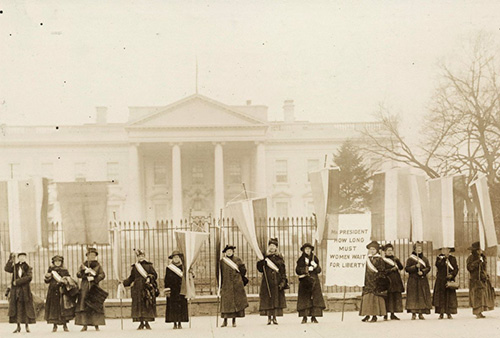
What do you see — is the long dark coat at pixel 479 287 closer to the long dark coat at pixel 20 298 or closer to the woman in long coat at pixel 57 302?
the woman in long coat at pixel 57 302

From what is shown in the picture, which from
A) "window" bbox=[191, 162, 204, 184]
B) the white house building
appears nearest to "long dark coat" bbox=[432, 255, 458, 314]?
the white house building

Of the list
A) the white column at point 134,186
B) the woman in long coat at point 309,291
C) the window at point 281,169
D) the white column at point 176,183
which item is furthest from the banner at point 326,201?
the window at point 281,169

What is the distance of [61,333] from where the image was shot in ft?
42.5

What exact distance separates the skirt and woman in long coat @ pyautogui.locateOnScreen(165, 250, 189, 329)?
11.2 feet

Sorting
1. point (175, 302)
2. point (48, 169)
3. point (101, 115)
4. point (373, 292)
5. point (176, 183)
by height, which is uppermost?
point (101, 115)

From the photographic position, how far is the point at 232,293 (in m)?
13.5

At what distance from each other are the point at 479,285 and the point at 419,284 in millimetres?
1149

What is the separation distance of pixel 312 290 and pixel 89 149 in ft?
147

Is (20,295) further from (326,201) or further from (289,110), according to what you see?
(289,110)

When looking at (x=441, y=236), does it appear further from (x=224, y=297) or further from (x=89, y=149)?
(x=89, y=149)

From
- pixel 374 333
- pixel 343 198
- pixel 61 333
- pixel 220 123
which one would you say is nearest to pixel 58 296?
pixel 61 333

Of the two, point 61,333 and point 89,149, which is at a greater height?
point 89,149

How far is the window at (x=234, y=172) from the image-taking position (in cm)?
5716

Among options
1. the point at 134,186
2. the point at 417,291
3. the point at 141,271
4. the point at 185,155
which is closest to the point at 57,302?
the point at 141,271
